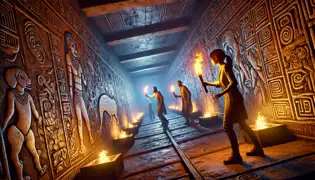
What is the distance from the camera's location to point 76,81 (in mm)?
3996

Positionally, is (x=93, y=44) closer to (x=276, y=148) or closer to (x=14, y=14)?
(x=14, y=14)

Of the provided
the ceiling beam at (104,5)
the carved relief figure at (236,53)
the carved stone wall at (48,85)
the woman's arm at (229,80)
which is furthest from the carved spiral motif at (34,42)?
the carved relief figure at (236,53)

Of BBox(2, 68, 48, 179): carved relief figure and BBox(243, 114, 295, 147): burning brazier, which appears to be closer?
BBox(2, 68, 48, 179): carved relief figure

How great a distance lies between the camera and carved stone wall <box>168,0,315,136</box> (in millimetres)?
3004

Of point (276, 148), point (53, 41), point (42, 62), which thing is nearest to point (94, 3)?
point (53, 41)

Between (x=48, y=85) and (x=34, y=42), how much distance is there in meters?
0.68

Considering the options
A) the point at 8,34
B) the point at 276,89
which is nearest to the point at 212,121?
the point at 276,89

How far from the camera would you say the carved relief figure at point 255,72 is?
416 centimetres

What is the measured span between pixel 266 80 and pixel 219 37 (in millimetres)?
2312

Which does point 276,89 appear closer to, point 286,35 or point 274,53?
point 274,53

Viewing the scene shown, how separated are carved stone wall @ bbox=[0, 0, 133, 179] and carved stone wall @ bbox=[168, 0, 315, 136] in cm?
406

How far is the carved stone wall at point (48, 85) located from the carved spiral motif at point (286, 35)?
13.7ft

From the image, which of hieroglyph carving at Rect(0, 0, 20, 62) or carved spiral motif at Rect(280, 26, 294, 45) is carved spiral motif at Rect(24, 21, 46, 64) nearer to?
hieroglyph carving at Rect(0, 0, 20, 62)

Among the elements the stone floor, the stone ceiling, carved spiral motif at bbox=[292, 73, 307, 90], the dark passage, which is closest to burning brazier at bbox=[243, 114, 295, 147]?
the dark passage
